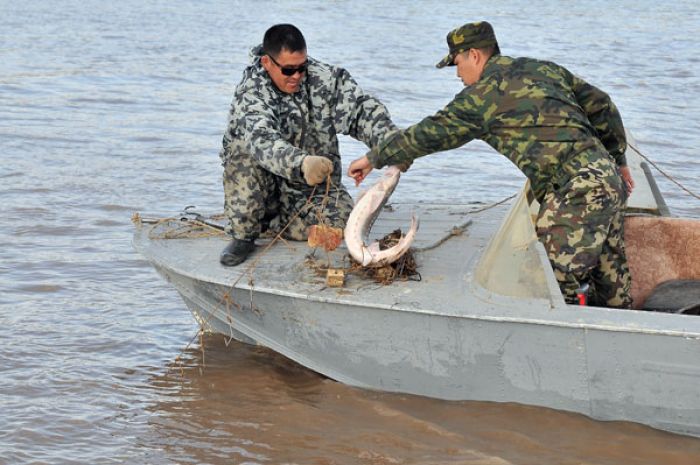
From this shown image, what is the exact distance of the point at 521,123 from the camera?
17.3 feet

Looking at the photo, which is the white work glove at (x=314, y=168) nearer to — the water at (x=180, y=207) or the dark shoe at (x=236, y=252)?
the dark shoe at (x=236, y=252)

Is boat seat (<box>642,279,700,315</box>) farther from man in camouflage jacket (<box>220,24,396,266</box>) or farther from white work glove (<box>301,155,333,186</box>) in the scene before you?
white work glove (<box>301,155,333,186</box>)

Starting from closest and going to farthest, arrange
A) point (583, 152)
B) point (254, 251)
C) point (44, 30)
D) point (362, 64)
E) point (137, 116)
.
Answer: point (583, 152) → point (254, 251) → point (137, 116) → point (362, 64) → point (44, 30)

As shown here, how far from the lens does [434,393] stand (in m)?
5.39

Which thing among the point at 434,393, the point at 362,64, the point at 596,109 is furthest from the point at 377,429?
the point at 362,64

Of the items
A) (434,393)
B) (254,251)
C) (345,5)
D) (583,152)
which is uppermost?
(583,152)

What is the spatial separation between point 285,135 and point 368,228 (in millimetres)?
866

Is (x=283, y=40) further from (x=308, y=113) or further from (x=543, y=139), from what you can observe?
(x=543, y=139)

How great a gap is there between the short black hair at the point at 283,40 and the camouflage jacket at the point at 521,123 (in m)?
0.81

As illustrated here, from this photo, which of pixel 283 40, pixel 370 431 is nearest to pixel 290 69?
pixel 283 40

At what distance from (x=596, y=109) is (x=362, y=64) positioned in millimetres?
11663

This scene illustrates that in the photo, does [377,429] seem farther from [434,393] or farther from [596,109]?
[596,109]

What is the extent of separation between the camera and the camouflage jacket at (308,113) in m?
6.00

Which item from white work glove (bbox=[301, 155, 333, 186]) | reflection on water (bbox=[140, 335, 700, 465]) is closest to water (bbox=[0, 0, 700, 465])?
reflection on water (bbox=[140, 335, 700, 465])
